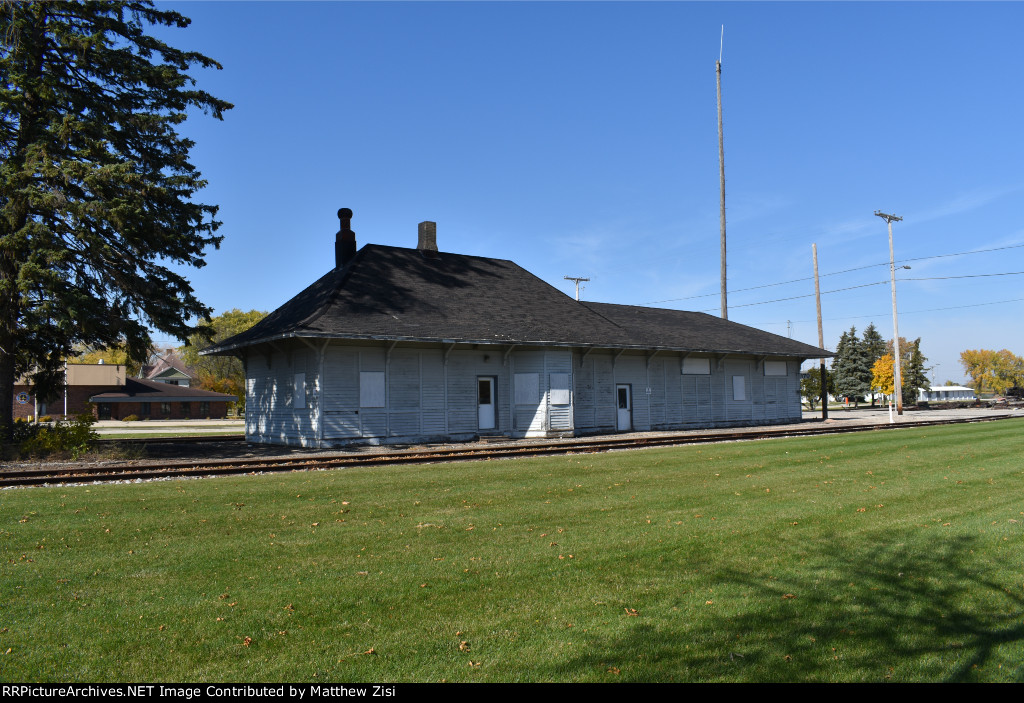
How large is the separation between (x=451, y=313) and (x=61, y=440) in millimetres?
13063

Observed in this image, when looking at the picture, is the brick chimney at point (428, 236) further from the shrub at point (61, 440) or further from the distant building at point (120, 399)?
the distant building at point (120, 399)

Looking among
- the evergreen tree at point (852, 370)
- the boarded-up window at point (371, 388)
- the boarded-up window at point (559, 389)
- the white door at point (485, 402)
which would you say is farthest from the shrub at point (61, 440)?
the evergreen tree at point (852, 370)

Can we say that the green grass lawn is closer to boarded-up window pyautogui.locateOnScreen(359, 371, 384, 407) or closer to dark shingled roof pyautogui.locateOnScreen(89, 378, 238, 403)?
boarded-up window pyautogui.locateOnScreen(359, 371, 384, 407)

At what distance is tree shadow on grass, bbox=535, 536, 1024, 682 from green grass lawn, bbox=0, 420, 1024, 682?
0.07 feet

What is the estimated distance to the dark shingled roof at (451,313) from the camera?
23797 mm

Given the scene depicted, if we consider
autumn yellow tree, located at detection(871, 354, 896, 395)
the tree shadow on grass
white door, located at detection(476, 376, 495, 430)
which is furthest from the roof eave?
autumn yellow tree, located at detection(871, 354, 896, 395)

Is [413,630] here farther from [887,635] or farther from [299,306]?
[299,306]

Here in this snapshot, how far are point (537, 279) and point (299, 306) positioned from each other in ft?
38.3

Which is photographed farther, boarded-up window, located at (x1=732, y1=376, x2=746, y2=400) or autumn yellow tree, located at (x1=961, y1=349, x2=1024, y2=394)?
autumn yellow tree, located at (x1=961, y1=349, x2=1024, y2=394)

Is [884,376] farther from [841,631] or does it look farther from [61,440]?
[841,631]

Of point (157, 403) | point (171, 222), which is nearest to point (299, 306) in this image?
point (171, 222)

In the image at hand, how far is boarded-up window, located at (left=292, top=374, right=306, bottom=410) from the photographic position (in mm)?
23984

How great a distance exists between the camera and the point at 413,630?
5.00 metres
